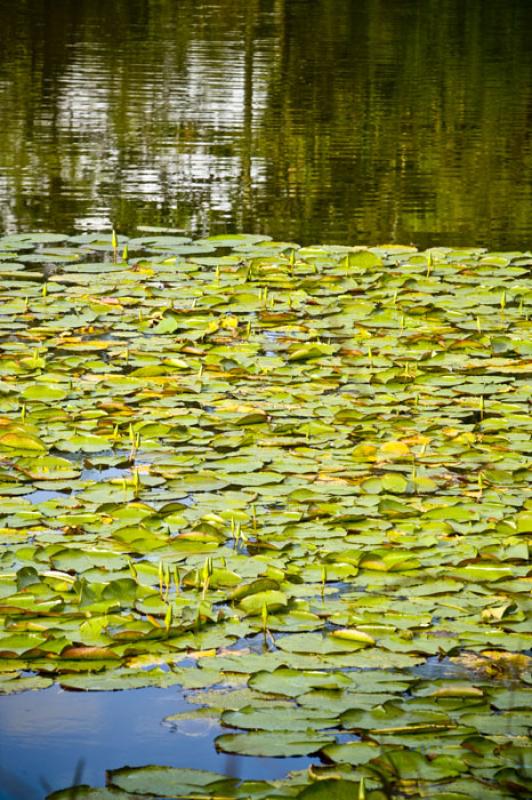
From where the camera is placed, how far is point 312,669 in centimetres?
300

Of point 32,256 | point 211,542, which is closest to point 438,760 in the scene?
point 211,542

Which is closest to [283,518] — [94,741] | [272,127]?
[94,741]

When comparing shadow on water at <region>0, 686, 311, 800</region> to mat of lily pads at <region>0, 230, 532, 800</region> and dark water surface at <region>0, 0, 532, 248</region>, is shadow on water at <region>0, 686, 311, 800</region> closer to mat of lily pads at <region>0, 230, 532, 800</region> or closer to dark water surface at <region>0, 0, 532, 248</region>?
mat of lily pads at <region>0, 230, 532, 800</region>

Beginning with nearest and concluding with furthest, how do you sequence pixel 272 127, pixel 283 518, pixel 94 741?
pixel 94 741 < pixel 283 518 < pixel 272 127

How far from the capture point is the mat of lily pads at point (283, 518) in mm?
2775

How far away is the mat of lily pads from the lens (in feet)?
9.11

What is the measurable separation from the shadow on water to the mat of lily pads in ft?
0.13

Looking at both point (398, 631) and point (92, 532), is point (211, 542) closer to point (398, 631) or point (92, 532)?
point (92, 532)

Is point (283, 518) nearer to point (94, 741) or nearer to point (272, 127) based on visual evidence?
point (94, 741)

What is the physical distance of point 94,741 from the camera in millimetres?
2801

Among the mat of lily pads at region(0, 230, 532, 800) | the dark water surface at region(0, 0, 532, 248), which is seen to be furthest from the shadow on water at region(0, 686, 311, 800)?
the dark water surface at region(0, 0, 532, 248)

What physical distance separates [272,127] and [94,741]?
33.2 feet

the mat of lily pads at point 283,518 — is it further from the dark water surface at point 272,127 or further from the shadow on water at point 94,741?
the dark water surface at point 272,127

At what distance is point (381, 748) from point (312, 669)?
388mm
